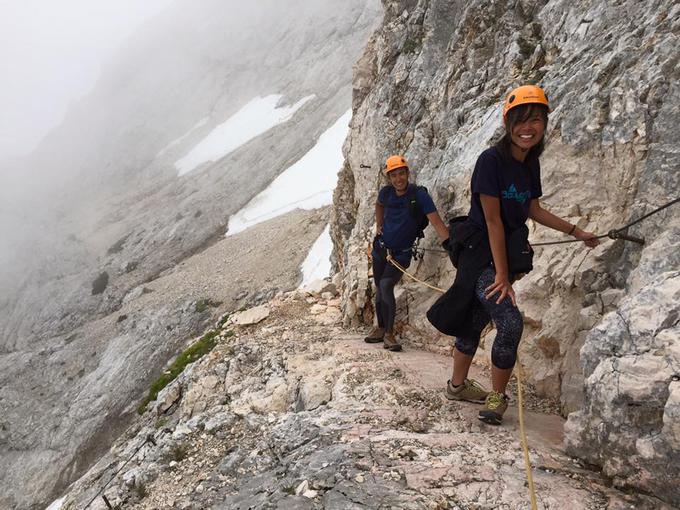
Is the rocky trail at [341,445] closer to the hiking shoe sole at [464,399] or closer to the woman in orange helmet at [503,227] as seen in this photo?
the hiking shoe sole at [464,399]

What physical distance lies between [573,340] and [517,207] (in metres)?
2.50

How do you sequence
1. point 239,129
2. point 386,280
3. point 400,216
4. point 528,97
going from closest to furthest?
point 528,97, point 400,216, point 386,280, point 239,129

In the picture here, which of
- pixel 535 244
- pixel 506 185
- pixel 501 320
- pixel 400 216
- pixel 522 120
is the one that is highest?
pixel 522 120

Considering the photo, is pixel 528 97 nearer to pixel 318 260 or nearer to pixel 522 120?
pixel 522 120

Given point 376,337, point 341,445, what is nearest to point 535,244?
point 341,445

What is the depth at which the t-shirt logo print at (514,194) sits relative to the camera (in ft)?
14.7

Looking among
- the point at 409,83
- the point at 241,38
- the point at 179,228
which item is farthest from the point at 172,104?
the point at 409,83

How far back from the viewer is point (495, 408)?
5070 mm

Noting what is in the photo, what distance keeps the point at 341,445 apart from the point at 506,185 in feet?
10.2

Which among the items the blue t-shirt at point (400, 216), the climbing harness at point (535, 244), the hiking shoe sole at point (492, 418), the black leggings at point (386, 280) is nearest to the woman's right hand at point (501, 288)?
the climbing harness at point (535, 244)

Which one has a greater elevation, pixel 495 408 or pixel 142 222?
pixel 142 222

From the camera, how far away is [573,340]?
6.08 meters

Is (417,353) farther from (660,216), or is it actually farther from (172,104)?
(172,104)

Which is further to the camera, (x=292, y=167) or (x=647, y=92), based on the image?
(x=292, y=167)
